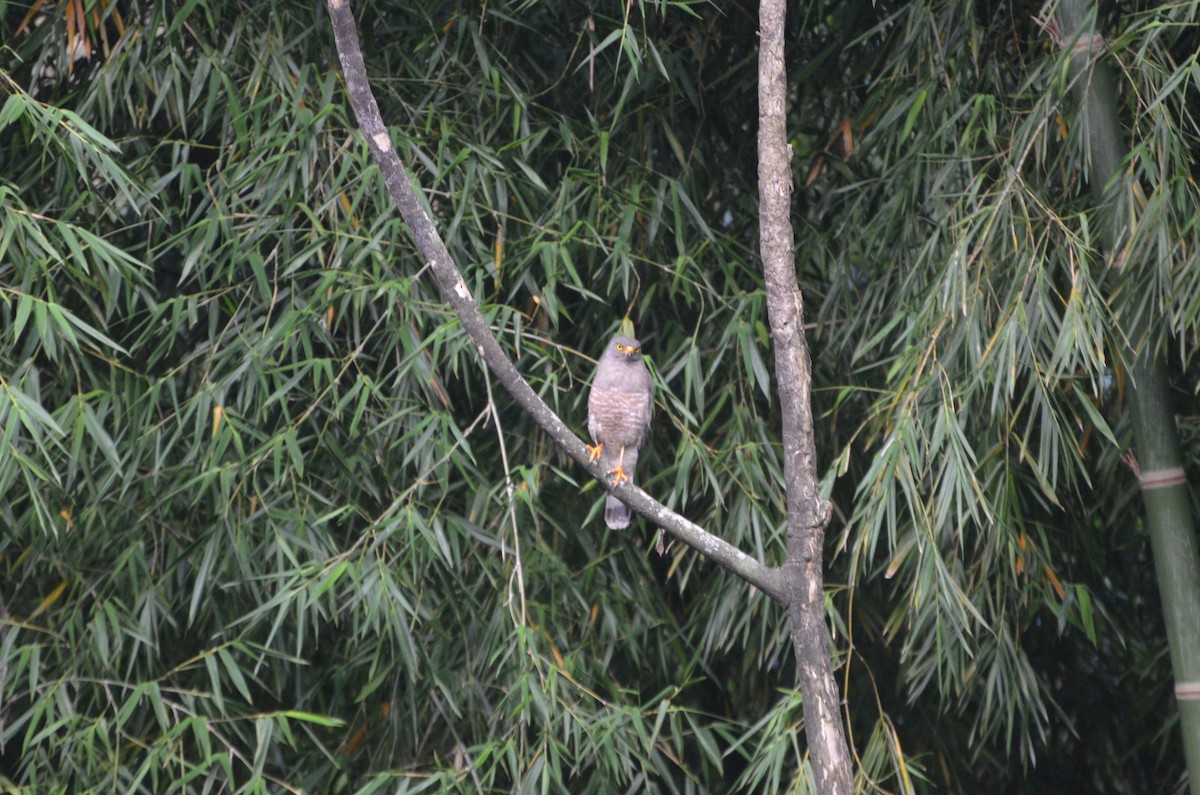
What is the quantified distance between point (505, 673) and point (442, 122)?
132cm

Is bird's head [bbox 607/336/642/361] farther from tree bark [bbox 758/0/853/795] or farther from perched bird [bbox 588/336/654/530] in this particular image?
tree bark [bbox 758/0/853/795]

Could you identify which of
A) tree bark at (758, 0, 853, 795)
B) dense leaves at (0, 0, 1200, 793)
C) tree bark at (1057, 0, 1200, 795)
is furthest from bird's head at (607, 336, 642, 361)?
tree bark at (1057, 0, 1200, 795)

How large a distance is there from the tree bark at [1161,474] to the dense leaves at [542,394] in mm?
58

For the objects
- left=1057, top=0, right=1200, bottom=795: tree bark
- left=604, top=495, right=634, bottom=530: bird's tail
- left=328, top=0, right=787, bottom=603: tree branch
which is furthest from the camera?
left=604, top=495, right=634, bottom=530: bird's tail

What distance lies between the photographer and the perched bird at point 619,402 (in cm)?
298

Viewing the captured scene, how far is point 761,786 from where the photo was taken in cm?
351

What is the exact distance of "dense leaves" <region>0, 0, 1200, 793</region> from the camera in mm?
2756

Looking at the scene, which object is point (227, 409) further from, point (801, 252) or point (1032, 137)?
point (1032, 137)

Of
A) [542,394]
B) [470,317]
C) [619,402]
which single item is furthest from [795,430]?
[542,394]

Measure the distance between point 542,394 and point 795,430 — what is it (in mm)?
921

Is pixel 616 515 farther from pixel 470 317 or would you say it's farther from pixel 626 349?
pixel 470 317

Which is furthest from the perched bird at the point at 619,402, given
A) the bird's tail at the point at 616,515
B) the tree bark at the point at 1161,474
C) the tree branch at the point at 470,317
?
the tree bark at the point at 1161,474

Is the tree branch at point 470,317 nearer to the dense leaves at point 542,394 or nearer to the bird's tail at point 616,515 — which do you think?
the dense leaves at point 542,394

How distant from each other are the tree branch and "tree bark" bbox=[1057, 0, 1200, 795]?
0.98 meters
